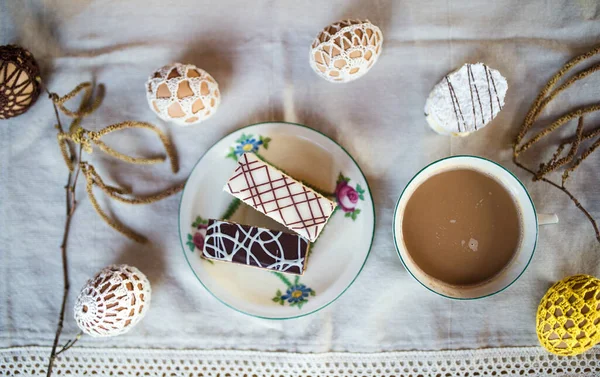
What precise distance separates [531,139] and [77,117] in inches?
46.5

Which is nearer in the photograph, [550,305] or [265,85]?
[550,305]

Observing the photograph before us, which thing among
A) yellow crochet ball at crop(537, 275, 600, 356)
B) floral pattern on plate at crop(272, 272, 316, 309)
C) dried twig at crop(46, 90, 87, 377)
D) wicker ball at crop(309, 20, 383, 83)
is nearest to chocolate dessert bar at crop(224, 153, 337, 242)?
floral pattern on plate at crop(272, 272, 316, 309)

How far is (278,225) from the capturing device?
1.15m

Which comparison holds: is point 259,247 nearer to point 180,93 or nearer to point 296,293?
Answer: point 296,293

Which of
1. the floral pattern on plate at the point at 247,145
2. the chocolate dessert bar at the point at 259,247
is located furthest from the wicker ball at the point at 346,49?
the chocolate dessert bar at the point at 259,247

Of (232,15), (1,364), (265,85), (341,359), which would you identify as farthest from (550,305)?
(1,364)

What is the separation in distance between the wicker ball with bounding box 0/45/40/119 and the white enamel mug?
37.7 inches

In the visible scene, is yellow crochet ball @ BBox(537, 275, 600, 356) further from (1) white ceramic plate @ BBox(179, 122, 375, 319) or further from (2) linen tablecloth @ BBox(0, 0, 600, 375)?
(1) white ceramic plate @ BBox(179, 122, 375, 319)

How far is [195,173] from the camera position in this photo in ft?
3.69

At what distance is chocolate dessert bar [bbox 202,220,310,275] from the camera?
106 cm

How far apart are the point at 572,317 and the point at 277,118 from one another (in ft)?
2.75

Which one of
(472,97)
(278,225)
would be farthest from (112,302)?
(472,97)

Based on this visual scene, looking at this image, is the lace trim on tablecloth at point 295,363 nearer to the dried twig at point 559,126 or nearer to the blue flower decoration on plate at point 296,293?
the blue flower decoration on plate at point 296,293

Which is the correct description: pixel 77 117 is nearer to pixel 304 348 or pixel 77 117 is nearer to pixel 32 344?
pixel 32 344
